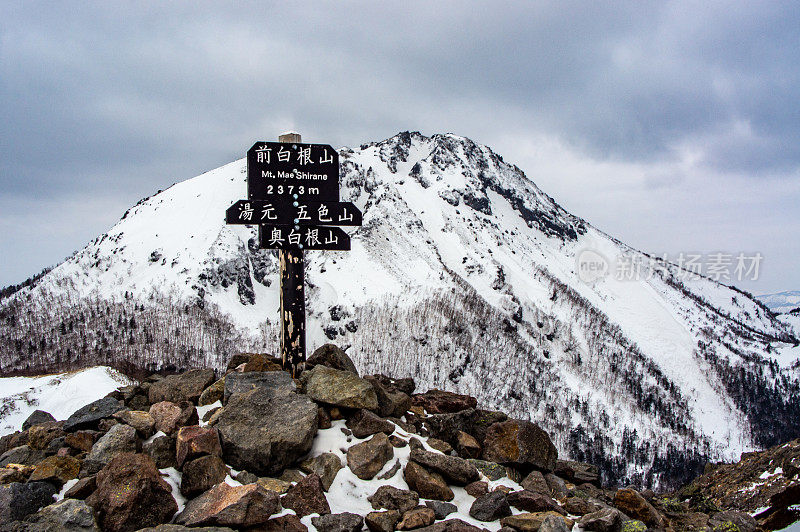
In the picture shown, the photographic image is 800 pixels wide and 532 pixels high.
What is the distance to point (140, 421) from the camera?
337 inches

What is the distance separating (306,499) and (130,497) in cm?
246

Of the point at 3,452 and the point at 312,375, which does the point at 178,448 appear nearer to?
the point at 312,375

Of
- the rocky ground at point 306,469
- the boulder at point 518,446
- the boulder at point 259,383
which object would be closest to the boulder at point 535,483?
the rocky ground at point 306,469

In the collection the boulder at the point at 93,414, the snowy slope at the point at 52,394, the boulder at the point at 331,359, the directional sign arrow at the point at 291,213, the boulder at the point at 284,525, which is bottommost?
the snowy slope at the point at 52,394

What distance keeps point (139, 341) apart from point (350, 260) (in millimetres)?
50543

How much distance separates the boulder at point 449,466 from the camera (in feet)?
27.6

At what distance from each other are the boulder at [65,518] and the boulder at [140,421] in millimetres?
1871

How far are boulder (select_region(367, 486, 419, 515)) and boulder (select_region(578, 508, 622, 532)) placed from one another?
274 cm

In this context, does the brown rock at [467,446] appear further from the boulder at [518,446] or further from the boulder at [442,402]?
the boulder at [442,402]

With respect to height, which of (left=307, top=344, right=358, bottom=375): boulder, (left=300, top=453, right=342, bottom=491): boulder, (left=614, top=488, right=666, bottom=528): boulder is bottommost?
(left=614, top=488, right=666, bottom=528): boulder

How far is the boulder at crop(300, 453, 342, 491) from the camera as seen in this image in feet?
26.3

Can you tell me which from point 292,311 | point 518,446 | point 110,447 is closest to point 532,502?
point 518,446

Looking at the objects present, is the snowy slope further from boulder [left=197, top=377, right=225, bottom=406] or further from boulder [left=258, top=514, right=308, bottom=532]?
boulder [left=258, top=514, right=308, bottom=532]

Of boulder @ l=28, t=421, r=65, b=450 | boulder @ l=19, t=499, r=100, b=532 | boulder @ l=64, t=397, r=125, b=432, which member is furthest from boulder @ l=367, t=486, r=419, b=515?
boulder @ l=28, t=421, r=65, b=450
